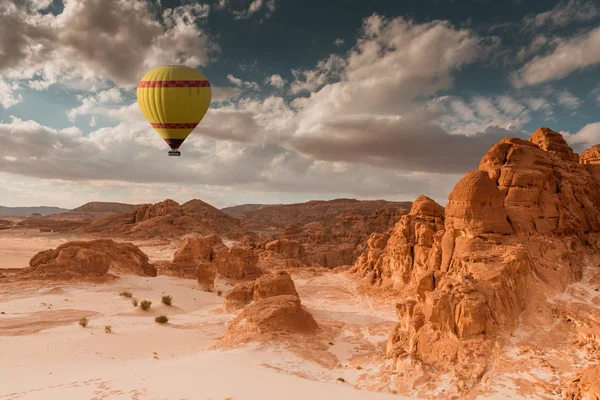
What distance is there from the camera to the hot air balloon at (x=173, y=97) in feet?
88.6

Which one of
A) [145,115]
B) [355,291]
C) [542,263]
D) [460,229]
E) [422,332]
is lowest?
[355,291]

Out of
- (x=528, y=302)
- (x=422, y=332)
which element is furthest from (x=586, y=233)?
(x=422, y=332)

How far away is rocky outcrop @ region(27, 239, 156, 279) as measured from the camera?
31594 mm

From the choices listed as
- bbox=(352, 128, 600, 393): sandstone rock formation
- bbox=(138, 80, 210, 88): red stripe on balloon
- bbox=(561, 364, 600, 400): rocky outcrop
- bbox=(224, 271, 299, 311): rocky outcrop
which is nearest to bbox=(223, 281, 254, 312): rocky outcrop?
bbox=(224, 271, 299, 311): rocky outcrop

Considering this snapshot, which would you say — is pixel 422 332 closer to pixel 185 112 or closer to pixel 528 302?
pixel 528 302

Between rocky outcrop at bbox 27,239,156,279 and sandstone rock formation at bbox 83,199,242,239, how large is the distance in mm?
38244

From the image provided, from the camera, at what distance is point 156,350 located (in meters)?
17.5

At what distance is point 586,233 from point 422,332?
13.0m

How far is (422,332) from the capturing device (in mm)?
14055

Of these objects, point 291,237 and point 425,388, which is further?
point 291,237

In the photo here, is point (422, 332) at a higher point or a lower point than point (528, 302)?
lower

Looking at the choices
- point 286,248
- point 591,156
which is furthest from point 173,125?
point 286,248

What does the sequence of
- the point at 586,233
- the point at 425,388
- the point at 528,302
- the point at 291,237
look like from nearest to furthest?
the point at 425,388 → the point at 528,302 → the point at 586,233 → the point at 291,237

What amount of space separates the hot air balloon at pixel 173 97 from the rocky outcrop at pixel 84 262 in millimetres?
14542
